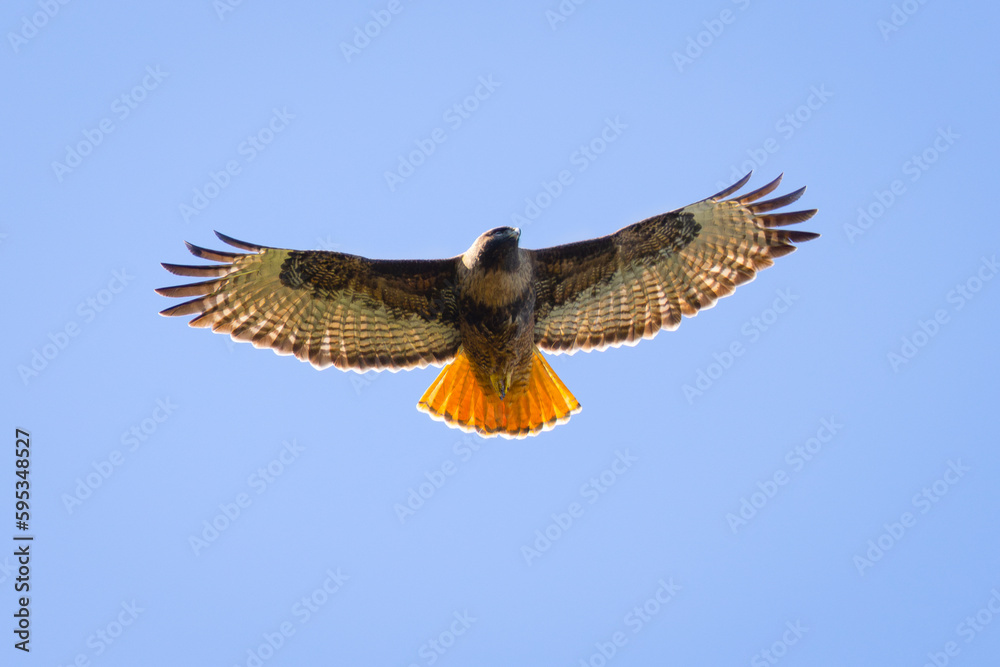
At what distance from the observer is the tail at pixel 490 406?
10438 millimetres

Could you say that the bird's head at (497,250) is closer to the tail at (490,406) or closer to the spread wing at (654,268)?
the spread wing at (654,268)

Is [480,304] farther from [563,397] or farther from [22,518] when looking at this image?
[22,518]

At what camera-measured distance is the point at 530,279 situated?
9641 mm

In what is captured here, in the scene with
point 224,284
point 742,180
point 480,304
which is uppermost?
point 742,180

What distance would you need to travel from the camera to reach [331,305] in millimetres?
10078

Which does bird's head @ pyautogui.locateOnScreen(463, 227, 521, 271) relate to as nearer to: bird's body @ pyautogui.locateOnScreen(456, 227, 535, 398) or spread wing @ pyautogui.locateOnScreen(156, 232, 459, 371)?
bird's body @ pyautogui.locateOnScreen(456, 227, 535, 398)

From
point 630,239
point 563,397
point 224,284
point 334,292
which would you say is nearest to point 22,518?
point 224,284

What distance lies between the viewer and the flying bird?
31.9 ft

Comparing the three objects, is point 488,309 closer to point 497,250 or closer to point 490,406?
point 497,250

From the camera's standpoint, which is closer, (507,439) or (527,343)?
(527,343)

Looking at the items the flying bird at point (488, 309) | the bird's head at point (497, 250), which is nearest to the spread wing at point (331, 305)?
the flying bird at point (488, 309)

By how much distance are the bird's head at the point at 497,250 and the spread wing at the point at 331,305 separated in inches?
25.2

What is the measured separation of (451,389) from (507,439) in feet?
2.82

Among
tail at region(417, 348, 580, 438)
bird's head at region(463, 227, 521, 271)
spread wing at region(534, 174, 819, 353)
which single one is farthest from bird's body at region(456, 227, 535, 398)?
spread wing at region(534, 174, 819, 353)
